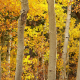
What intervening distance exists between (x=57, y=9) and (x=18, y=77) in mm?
7391

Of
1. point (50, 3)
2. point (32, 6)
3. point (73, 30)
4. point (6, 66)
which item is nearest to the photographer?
point (50, 3)

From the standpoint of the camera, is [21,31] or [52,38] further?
[52,38]

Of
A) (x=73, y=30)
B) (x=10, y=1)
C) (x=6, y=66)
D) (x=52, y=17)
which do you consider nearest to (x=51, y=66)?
(x=52, y=17)

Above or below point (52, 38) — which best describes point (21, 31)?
above

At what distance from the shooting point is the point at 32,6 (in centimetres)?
745

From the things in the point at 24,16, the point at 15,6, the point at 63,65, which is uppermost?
the point at 15,6

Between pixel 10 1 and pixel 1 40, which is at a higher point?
pixel 10 1

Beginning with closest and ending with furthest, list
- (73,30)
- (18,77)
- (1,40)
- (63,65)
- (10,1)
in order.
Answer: (18,77) → (10,1) → (63,65) → (1,40) → (73,30)

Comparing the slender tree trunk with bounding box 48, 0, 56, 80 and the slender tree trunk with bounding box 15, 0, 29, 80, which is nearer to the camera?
the slender tree trunk with bounding box 15, 0, 29, 80

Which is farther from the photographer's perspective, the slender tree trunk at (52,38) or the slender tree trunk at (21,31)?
the slender tree trunk at (52,38)

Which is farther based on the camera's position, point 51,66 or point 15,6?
point 15,6

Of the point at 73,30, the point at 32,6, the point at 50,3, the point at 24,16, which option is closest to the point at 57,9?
the point at 32,6

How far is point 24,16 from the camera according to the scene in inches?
111

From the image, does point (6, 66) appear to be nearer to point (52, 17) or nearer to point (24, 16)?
point (52, 17)
